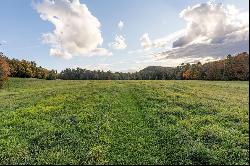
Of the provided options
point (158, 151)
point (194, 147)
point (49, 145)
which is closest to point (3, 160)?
point (49, 145)

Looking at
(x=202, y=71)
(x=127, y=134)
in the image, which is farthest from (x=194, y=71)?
(x=127, y=134)

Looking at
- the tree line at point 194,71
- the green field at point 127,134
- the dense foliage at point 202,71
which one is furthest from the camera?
the dense foliage at point 202,71

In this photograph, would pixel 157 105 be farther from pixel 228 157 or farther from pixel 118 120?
pixel 228 157

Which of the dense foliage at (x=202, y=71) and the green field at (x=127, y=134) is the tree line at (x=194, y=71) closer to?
the dense foliage at (x=202, y=71)

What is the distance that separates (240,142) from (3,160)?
14.6 metres

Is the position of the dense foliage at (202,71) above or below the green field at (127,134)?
above

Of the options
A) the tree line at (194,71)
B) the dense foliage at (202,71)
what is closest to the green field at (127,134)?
the tree line at (194,71)

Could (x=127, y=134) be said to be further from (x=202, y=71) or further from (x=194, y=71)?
(x=194, y=71)

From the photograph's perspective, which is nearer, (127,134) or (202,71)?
(127,134)

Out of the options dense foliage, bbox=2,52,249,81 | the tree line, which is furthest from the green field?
dense foliage, bbox=2,52,249,81

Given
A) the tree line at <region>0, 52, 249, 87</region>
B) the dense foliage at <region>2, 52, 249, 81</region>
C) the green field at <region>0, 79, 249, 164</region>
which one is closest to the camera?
the green field at <region>0, 79, 249, 164</region>

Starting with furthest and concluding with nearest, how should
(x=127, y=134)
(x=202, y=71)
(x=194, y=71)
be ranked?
(x=194, y=71), (x=202, y=71), (x=127, y=134)

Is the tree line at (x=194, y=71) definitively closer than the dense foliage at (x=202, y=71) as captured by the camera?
Yes

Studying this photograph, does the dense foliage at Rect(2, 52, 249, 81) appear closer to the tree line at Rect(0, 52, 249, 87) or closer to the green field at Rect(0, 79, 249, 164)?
the tree line at Rect(0, 52, 249, 87)
